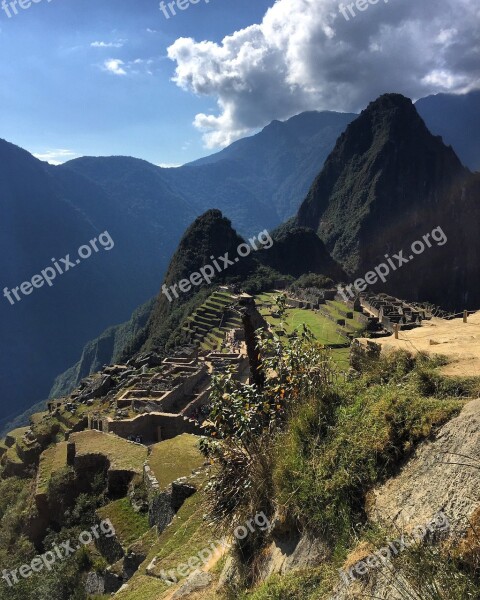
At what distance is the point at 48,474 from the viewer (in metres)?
12.3

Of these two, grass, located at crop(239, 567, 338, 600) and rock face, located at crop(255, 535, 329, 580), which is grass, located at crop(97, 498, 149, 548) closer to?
rock face, located at crop(255, 535, 329, 580)

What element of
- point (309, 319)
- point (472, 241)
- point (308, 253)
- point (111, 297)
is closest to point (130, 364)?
point (309, 319)

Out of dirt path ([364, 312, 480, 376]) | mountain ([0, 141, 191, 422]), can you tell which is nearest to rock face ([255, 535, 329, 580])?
dirt path ([364, 312, 480, 376])

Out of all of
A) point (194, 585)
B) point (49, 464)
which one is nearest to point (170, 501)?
point (194, 585)

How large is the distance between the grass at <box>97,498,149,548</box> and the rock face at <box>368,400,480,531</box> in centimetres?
629

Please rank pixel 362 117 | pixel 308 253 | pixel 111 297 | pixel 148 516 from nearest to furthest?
pixel 148 516 < pixel 308 253 < pixel 362 117 < pixel 111 297

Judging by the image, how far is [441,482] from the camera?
275 centimetres

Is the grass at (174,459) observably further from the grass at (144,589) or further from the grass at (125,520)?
the grass at (144,589)

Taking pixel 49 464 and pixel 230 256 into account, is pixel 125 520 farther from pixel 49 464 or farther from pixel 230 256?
pixel 230 256

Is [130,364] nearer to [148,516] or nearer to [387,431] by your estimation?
[148,516]

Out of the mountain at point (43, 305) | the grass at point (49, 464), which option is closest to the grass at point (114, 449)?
the grass at point (49, 464)

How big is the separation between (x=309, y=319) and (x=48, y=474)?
2703 cm

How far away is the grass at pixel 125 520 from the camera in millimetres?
7938

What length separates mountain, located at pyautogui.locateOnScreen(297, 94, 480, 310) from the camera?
4021 inches
